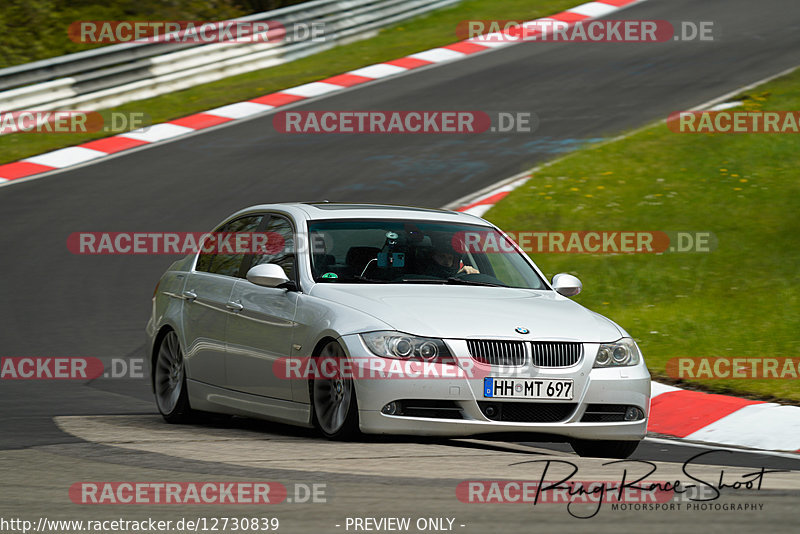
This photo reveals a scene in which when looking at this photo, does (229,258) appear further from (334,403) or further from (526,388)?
(526,388)

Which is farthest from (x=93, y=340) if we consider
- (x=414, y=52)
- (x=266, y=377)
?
(x=414, y=52)

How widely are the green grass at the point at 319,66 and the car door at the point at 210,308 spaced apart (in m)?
11.1

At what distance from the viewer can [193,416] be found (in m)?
9.40

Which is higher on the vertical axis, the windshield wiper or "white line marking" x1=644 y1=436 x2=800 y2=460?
the windshield wiper

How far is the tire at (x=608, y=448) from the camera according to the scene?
26.3 feet

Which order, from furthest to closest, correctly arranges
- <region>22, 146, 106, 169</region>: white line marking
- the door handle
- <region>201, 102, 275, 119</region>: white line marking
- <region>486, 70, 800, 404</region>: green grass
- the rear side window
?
1. <region>201, 102, 275, 119</region>: white line marking
2. <region>22, 146, 106, 169</region>: white line marking
3. <region>486, 70, 800, 404</region>: green grass
4. the rear side window
5. the door handle

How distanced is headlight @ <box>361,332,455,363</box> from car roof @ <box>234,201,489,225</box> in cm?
160

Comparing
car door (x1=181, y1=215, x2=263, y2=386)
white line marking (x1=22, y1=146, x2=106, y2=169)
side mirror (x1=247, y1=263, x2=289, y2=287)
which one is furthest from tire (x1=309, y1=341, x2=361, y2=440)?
white line marking (x1=22, y1=146, x2=106, y2=169)

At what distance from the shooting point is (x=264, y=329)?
27.9 ft

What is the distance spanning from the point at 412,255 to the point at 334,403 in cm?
136

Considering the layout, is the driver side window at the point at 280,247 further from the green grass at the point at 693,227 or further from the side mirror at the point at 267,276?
the green grass at the point at 693,227

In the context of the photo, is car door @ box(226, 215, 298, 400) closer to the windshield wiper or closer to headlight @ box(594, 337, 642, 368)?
the windshield wiper

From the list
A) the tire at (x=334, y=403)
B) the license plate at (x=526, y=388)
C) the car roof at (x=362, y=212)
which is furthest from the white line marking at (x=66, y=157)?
the license plate at (x=526, y=388)

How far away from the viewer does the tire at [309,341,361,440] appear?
7.53 m
